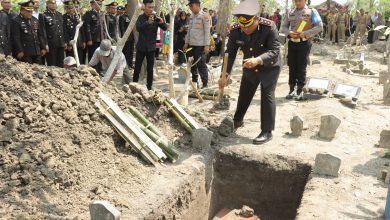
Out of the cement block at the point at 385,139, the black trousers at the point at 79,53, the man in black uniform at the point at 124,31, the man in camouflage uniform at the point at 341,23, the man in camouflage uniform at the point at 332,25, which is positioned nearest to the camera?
the cement block at the point at 385,139

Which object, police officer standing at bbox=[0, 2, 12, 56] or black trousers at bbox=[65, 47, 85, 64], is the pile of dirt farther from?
black trousers at bbox=[65, 47, 85, 64]

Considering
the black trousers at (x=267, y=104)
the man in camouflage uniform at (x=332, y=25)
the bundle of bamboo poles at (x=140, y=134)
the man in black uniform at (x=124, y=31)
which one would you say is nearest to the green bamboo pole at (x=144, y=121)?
the bundle of bamboo poles at (x=140, y=134)

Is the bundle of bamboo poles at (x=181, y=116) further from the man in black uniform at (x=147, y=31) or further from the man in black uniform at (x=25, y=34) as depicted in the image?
the man in black uniform at (x=25, y=34)

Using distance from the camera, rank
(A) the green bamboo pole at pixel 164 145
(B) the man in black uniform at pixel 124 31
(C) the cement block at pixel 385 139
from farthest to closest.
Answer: (B) the man in black uniform at pixel 124 31, (C) the cement block at pixel 385 139, (A) the green bamboo pole at pixel 164 145

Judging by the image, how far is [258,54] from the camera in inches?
186

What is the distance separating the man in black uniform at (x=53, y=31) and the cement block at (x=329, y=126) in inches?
208

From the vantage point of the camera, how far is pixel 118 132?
4.00m

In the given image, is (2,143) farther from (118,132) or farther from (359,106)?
(359,106)

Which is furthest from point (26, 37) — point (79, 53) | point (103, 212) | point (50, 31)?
point (103, 212)

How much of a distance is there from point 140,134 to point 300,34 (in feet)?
11.2

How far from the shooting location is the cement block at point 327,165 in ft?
12.7

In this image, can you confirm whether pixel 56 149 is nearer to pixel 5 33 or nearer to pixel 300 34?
pixel 5 33

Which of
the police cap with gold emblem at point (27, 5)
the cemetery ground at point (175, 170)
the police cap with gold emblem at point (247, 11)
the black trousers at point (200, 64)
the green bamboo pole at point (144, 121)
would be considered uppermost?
the police cap with gold emblem at point (27, 5)

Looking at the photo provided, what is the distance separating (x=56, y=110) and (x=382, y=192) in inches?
125
